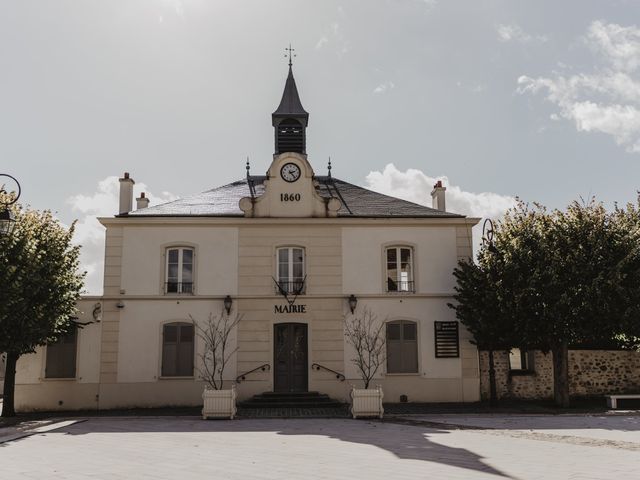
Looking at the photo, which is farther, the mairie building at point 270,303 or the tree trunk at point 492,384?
the mairie building at point 270,303

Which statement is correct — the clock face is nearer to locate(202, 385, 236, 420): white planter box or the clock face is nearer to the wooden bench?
locate(202, 385, 236, 420): white planter box

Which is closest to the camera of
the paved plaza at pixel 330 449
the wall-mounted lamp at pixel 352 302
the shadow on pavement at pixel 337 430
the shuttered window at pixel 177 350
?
the paved plaza at pixel 330 449

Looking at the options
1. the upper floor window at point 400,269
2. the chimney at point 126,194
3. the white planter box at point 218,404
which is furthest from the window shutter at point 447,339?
the chimney at point 126,194

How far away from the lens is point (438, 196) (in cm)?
2311

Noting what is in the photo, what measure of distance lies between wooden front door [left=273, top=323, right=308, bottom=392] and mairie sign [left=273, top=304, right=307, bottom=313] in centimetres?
43

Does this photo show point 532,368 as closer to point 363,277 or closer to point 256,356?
point 363,277

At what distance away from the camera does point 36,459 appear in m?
9.43

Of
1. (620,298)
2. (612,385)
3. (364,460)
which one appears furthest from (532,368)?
(364,460)

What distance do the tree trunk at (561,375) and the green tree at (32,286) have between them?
14.2 m

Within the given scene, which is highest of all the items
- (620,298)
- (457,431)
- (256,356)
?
(620,298)

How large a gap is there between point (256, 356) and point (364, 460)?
35.3 feet

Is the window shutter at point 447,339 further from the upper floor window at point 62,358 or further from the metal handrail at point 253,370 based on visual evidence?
the upper floor window at point 62,358

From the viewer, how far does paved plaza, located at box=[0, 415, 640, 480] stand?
27.2 ft

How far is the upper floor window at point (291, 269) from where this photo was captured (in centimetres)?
2014
